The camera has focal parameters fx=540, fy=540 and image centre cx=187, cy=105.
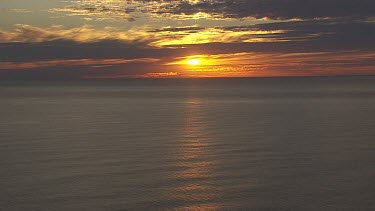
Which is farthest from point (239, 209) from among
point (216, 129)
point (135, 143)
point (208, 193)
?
point (216, 129)

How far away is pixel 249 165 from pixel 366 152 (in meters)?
9.14

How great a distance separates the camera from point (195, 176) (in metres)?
24.9


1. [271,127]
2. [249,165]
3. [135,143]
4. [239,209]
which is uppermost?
[239,209]

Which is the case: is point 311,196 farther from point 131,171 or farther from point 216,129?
point 216,129

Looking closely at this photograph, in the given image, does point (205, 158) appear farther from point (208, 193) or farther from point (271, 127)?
point (271, 127)

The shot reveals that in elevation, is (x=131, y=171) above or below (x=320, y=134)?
above

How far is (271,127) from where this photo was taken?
49.0 m

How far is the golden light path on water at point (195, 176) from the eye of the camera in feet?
66.0

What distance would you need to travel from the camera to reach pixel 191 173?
25.7 meters

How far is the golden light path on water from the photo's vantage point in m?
20.1

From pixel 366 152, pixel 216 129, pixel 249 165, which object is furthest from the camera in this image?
pixel 216 129

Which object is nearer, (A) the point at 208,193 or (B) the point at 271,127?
(A) the point at 208,193

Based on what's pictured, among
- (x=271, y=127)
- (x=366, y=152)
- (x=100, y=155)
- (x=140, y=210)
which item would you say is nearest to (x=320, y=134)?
(x=271, y=127)

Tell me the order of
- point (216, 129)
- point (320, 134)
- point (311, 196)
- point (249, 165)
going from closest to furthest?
point (311, 196), point (249, 165), point (320, 134), point (216, 129)
